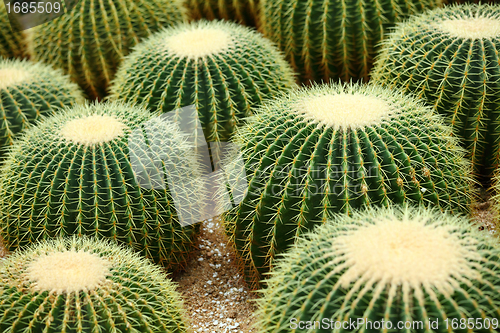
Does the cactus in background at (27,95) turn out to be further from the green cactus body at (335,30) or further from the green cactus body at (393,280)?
the green cactus body at (393,280)

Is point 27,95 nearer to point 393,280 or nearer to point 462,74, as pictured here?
point 462,74

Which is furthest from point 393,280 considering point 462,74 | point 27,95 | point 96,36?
point 96,36

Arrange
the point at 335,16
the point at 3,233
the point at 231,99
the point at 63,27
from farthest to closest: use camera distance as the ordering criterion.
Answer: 1. the point at 63,27
2. the point at 335,16
3. the point at 231,99
4. the point at 3,233

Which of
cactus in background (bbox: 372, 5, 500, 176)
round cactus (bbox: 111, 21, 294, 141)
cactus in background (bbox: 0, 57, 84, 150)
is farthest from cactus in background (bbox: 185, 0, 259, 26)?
cactus in background (bbox: 372, 5, 500, 176)


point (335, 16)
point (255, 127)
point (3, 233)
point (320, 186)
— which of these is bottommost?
point (3, 233)

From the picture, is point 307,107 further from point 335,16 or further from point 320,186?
point 335,16

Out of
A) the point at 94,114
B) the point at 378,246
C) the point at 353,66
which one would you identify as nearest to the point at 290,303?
the point at 378,246

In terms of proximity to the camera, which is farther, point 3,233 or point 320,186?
point 3,233
